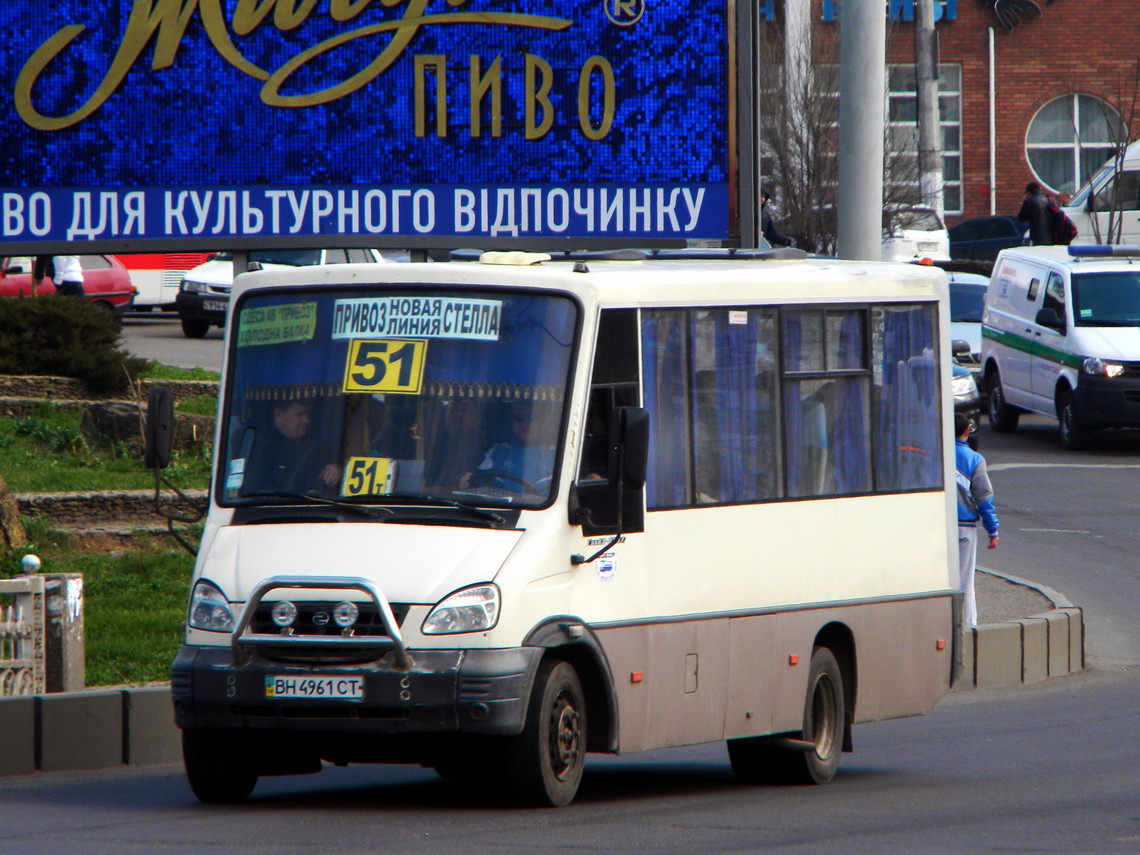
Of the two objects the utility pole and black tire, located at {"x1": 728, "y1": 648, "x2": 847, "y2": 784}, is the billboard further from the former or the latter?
the utility pole

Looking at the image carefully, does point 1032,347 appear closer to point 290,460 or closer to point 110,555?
point 110,555

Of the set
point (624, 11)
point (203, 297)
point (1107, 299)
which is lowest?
point (1107, 299)

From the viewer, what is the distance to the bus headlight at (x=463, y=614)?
7.86 m

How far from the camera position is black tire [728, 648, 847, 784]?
9.75 metres

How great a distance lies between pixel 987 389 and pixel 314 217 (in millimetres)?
16456

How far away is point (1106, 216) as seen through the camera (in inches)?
1551

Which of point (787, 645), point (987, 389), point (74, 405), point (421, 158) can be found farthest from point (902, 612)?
point (987, 389)

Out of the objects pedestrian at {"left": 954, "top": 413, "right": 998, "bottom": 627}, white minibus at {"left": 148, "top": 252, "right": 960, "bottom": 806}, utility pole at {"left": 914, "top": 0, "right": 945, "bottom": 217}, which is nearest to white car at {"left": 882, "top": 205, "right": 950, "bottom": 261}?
utility pole at {"left": 914, "top": 0, "right": 945, "bottom": 217}

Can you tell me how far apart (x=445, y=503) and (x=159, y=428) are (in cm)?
134

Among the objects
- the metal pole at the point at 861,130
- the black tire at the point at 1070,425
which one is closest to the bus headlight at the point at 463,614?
the metal pole at the point at 861,130

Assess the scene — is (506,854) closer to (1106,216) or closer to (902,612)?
(902,612)

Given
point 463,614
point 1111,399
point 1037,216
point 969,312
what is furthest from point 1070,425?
point 463,614

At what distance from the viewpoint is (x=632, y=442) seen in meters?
8.16

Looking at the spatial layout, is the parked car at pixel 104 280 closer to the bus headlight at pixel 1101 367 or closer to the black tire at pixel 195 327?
the black tire at pixel 195 327
